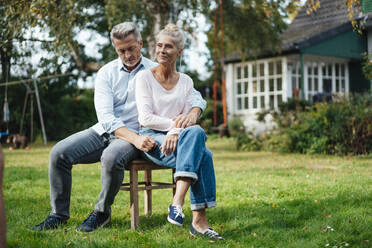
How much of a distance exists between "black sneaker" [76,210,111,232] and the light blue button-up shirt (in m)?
0.63

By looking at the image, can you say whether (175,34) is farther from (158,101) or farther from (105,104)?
(105,104)

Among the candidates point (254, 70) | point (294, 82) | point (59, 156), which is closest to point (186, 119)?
point (59, 156)

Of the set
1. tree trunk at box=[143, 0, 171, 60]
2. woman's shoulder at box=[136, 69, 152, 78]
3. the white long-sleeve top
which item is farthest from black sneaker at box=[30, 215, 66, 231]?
tree trunk at box=[143, 0, 171, 60]

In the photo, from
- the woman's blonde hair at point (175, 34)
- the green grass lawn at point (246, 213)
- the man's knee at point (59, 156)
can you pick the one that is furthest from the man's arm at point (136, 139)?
the woman's blonde hair at point (175, 34)

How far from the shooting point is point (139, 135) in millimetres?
3293

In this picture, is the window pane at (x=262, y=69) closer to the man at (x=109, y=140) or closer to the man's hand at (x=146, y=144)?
the man at (x=109, y=140)

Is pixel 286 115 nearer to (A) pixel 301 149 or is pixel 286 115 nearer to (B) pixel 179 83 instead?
(A) pixel 301 149

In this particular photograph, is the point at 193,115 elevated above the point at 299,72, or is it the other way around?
the point at 299,72

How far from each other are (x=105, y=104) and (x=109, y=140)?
290mm

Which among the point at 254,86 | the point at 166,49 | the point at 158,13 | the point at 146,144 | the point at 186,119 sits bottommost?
the point at 146,144

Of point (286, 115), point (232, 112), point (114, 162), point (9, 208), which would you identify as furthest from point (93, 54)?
point (114, 162)

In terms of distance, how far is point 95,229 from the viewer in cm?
325

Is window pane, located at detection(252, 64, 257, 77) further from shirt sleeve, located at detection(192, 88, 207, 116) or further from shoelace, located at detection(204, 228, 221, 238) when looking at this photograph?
shoelace, located at detection(204, 228, 221, 238)

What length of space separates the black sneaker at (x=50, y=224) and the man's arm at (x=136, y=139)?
0.80 m
